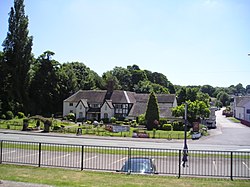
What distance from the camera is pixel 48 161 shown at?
56.1 ft

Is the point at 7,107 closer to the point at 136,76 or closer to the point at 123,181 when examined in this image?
the point at 123,181

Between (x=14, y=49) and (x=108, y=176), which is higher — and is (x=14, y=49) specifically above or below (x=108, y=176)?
above

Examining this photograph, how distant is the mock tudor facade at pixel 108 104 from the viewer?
63.3 meters

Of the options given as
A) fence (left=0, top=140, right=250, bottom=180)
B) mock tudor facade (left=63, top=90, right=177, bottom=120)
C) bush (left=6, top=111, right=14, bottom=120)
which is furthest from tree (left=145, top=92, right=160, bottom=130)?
bush (left=6, top=111, right=14, bottom=120)

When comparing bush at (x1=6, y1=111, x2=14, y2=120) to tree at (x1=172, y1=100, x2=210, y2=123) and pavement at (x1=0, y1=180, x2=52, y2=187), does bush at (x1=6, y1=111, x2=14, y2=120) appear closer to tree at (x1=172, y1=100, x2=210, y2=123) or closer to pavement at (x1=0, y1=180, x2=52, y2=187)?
tree at (x1=172, y1=100, x2=210, y2=123)

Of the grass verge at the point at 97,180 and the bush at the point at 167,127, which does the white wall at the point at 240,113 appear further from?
the grass verge at the point at 97,180

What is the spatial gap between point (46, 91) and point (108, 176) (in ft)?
205

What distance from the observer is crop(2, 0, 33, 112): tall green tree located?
6544 centimetres

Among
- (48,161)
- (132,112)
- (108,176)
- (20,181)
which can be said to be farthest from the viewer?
(132,112)

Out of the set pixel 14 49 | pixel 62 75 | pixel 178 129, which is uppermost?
pixel 14 49

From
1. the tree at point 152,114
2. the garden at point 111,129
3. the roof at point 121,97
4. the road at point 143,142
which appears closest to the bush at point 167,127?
the garden at point 111,129

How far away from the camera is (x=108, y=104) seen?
2484 inches

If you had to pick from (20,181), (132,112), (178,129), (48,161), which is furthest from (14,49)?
(20,181)

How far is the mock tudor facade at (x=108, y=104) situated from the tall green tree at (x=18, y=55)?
34.7ft
